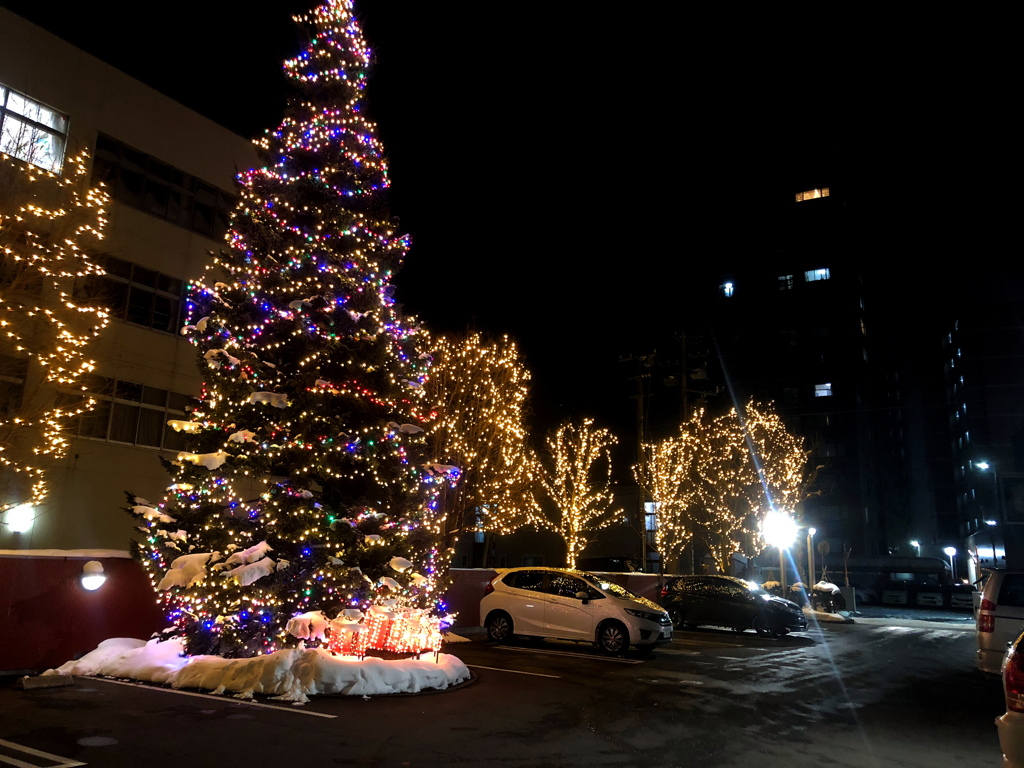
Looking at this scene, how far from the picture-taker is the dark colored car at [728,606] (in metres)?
20.0

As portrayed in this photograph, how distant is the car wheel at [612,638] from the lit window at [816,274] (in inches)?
2339

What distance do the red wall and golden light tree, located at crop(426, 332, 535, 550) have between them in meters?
12.1

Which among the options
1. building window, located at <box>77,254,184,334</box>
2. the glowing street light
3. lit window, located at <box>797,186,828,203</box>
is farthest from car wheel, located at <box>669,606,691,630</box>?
→ lit window, located at <box>797,186,828,203</box>

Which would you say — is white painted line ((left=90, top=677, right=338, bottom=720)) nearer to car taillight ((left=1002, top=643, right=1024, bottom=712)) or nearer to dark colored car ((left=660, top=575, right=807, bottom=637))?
car taillight ((left=1002, top=643, right=1024, bottom=712))

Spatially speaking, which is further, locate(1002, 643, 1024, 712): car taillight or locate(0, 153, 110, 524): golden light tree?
locate(0, 153, 110, 524): golden light tree

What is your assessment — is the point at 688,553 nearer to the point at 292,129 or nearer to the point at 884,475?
the point at 292,129

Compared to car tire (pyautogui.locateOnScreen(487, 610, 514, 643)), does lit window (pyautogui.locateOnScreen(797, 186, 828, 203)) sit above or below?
above

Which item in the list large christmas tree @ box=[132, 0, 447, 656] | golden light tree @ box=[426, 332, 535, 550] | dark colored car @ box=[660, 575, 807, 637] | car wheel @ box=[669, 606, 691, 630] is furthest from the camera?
golden light tree @ box=[426, 332, 535, 550]

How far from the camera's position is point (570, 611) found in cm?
1583

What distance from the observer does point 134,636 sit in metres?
11.6

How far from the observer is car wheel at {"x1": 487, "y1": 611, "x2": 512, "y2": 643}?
1669 centimetres

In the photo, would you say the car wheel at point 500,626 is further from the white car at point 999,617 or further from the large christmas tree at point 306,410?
the white car at point 999,617

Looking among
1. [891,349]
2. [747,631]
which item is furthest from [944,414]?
[747,631]

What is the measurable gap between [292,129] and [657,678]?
10.8 meters
